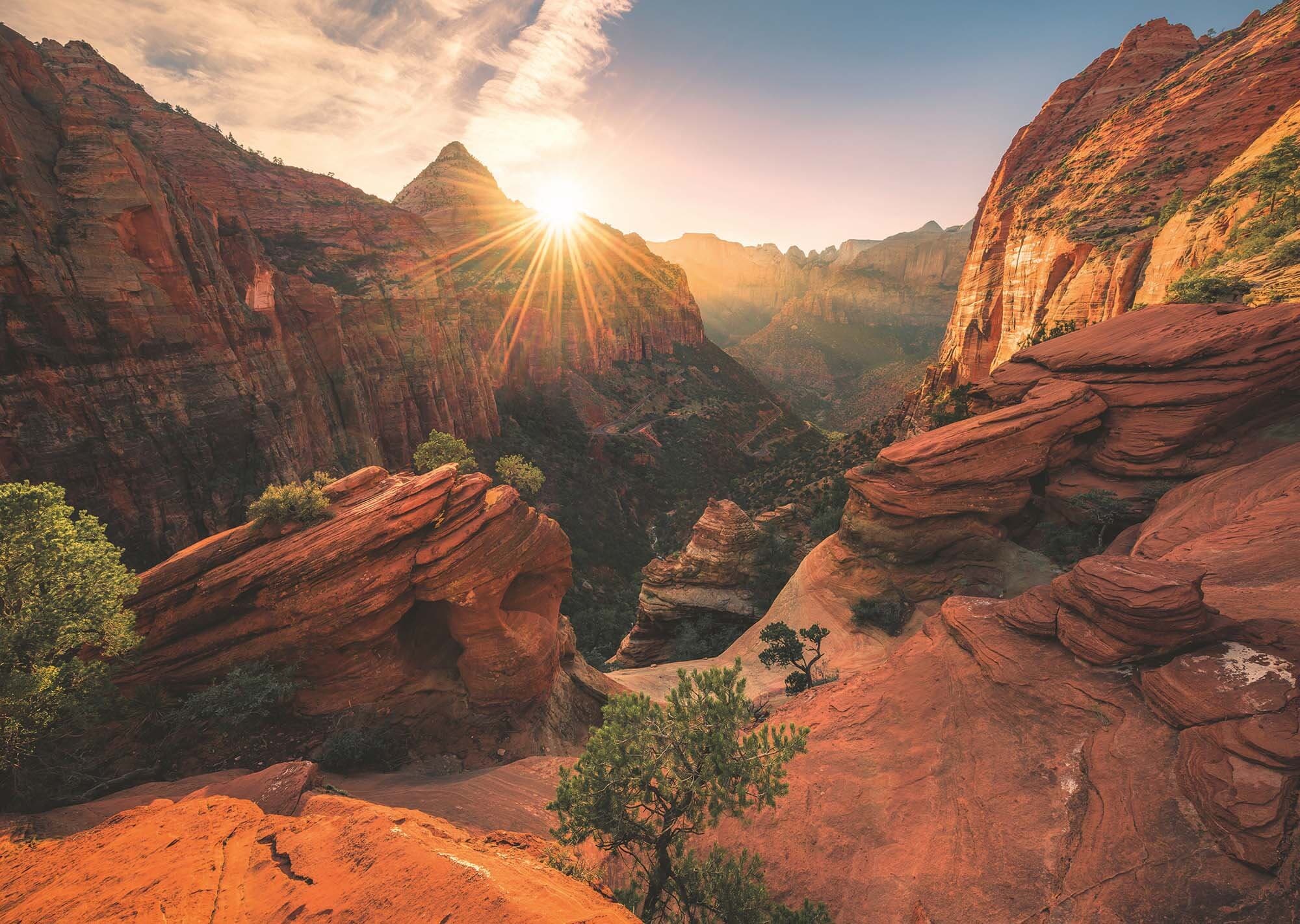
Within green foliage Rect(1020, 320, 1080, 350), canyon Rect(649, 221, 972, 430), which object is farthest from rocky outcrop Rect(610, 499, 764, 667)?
canyon Rect(649, 221, 972, 430)

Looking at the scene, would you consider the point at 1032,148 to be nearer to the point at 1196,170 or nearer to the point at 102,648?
the point at 1196,170

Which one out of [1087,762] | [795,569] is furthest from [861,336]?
[1087,762]

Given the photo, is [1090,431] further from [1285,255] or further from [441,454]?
[441,454]

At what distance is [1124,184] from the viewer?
35.1 metres

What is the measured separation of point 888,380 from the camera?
11106cm

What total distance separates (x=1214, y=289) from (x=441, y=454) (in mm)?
51781

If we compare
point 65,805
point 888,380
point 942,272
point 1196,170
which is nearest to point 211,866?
point 65,805

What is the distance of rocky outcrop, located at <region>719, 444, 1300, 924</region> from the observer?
6.73 meters

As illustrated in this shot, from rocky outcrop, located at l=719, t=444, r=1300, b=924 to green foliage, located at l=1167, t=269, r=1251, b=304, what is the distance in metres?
11.9

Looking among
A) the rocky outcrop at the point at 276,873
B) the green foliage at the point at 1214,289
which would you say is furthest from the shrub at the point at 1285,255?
the rocky outcrop at the point at 276,873

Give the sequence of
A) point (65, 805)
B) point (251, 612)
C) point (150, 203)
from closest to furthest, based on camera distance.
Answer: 1. point (65, 805)
2. point (251, 612)
3. point (150, 203)

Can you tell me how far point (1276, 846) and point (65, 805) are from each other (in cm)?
2104

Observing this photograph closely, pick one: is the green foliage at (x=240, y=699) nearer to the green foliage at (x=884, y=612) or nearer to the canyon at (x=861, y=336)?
the green foliage at (x=884, y=612)

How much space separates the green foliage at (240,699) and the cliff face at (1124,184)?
39.1 meters
